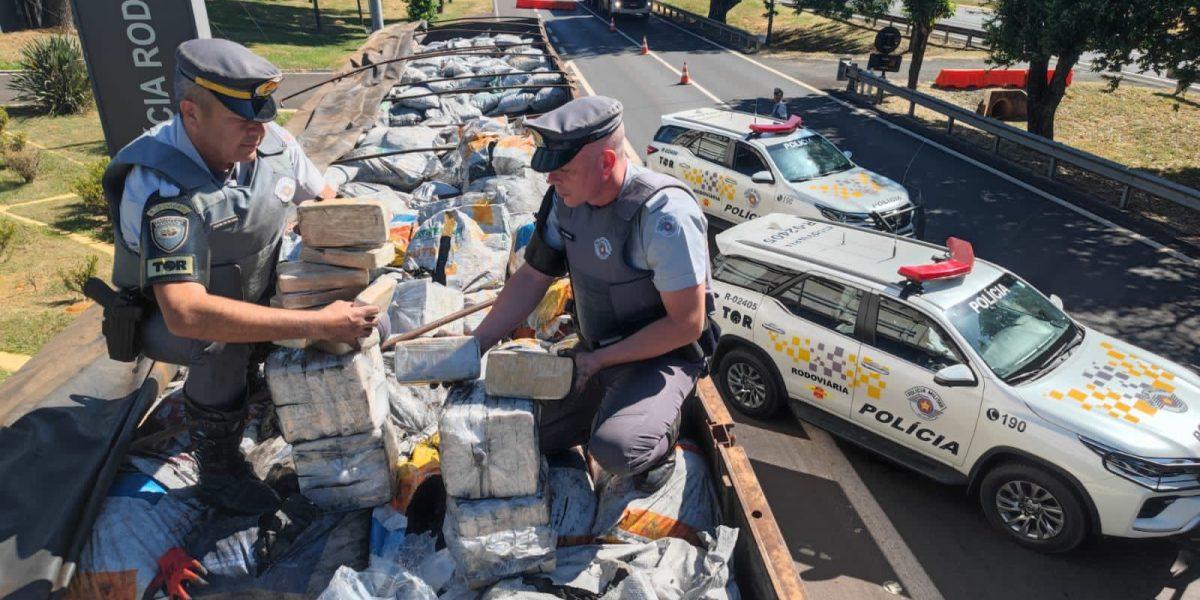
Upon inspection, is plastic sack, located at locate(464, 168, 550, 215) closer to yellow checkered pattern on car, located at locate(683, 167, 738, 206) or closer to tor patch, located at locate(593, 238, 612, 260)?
yellow checkered pattern on car, located at locate(683, 167, 738, 206)

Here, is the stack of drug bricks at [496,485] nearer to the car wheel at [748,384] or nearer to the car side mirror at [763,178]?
the car wheel at [748,384]

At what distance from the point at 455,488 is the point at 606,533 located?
2.18 feet

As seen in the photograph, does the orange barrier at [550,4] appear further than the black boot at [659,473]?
Yes

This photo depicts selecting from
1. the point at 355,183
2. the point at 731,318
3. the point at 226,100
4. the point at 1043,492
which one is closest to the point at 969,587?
the point at 1043,492

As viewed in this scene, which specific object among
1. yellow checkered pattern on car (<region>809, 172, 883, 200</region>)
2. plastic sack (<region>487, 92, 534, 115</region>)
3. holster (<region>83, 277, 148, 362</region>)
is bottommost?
yellow checkered pattern on car (<region>809, 172, 883, 200</region>)

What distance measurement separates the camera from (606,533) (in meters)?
3.26

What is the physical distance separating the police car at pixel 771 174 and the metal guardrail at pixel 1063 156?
4205 millimetres

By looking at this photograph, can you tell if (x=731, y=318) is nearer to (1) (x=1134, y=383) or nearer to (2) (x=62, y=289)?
(1) (x=1134, y=383)

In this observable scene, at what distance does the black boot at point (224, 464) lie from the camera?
3439 mm

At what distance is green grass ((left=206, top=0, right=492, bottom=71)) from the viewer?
24.9m

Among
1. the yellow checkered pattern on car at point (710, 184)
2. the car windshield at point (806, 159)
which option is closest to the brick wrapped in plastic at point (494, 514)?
the car windshield at point (806, 159)

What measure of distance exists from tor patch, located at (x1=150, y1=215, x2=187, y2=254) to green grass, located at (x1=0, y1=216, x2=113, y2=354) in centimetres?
427

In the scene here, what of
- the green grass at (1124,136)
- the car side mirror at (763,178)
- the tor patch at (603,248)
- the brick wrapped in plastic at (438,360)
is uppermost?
the tor patch at (603,248)

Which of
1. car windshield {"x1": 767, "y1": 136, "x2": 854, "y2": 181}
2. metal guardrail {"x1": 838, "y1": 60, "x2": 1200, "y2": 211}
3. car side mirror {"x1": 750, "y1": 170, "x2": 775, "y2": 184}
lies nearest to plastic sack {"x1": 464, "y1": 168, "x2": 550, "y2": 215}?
car side mirror {"x1": 750, "y1": 170, "x2": 775, "y2": 184}
